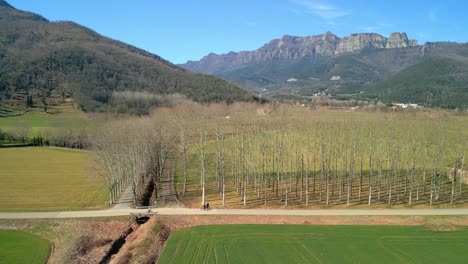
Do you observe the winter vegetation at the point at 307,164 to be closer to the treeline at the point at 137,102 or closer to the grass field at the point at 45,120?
the grass field at the point at 45,120

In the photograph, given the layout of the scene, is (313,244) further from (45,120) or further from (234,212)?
(45,120)

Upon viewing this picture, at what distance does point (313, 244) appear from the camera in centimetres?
3622

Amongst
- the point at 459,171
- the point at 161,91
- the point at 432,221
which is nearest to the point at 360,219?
the point at 432,221

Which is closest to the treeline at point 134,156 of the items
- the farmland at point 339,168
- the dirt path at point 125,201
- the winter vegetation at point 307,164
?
the winter vegetation at point 307,164

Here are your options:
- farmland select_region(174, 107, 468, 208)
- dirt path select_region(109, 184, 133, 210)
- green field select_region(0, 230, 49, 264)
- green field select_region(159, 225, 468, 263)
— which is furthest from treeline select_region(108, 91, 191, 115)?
green field select_region(159, 225, 468, 263)

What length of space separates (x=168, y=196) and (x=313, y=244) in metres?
27.5

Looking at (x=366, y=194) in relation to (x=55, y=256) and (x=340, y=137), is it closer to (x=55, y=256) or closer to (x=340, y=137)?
(x=340, y=137)

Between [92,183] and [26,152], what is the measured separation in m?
47.5

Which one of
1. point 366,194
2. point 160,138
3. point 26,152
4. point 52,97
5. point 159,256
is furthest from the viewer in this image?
point 52,97

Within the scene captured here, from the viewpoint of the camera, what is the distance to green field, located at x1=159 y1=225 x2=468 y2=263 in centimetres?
3288

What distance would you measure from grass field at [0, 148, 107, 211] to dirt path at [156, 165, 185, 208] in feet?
27.6

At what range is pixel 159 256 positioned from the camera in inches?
1345

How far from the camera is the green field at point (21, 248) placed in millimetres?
34716

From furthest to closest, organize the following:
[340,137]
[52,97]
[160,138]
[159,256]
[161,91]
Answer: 1. [161,91]
2. [52,97]
3. [160,138]
4. [340,137]
5. [159,256]
